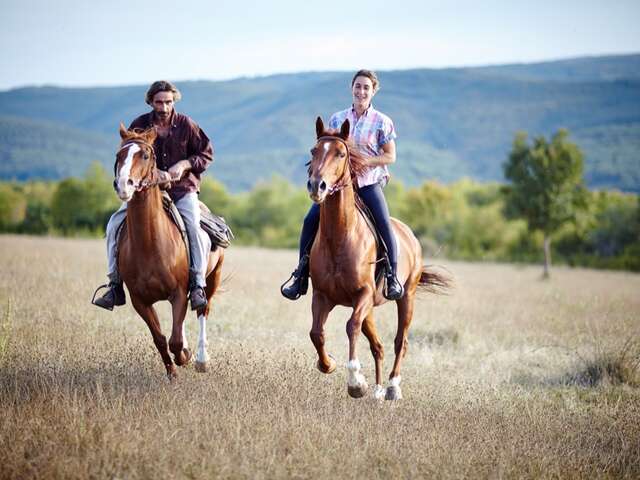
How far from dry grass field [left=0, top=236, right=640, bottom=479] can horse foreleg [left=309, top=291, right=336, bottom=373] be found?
393 mm

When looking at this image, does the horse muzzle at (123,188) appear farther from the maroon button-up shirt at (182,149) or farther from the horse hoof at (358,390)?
the horse hoof at (358,390)

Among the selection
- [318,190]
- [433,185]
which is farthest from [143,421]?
[433,185]

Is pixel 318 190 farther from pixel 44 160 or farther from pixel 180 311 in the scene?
Answer: pixel 44 160

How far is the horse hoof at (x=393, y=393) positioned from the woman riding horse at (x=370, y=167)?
1091 millimetres

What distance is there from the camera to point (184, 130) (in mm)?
8547

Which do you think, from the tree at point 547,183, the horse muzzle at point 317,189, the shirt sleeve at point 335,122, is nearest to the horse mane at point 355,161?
the shirt sleeve at point 335,122

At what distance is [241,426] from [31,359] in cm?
341

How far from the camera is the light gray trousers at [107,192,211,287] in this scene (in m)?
8.24

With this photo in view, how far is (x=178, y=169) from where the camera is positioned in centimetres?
815

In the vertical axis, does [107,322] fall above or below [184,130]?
below

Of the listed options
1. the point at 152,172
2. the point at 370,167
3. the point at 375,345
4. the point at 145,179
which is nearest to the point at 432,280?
the point at 375,345

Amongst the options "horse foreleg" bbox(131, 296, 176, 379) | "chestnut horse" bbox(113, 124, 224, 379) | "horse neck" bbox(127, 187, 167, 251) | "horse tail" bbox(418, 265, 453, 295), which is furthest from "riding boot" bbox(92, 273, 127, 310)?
"horse tail" bbox(418, 265, 453, 295)

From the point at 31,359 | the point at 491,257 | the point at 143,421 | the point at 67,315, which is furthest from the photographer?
the point at 491,257

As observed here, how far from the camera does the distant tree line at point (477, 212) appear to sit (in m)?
34.4
